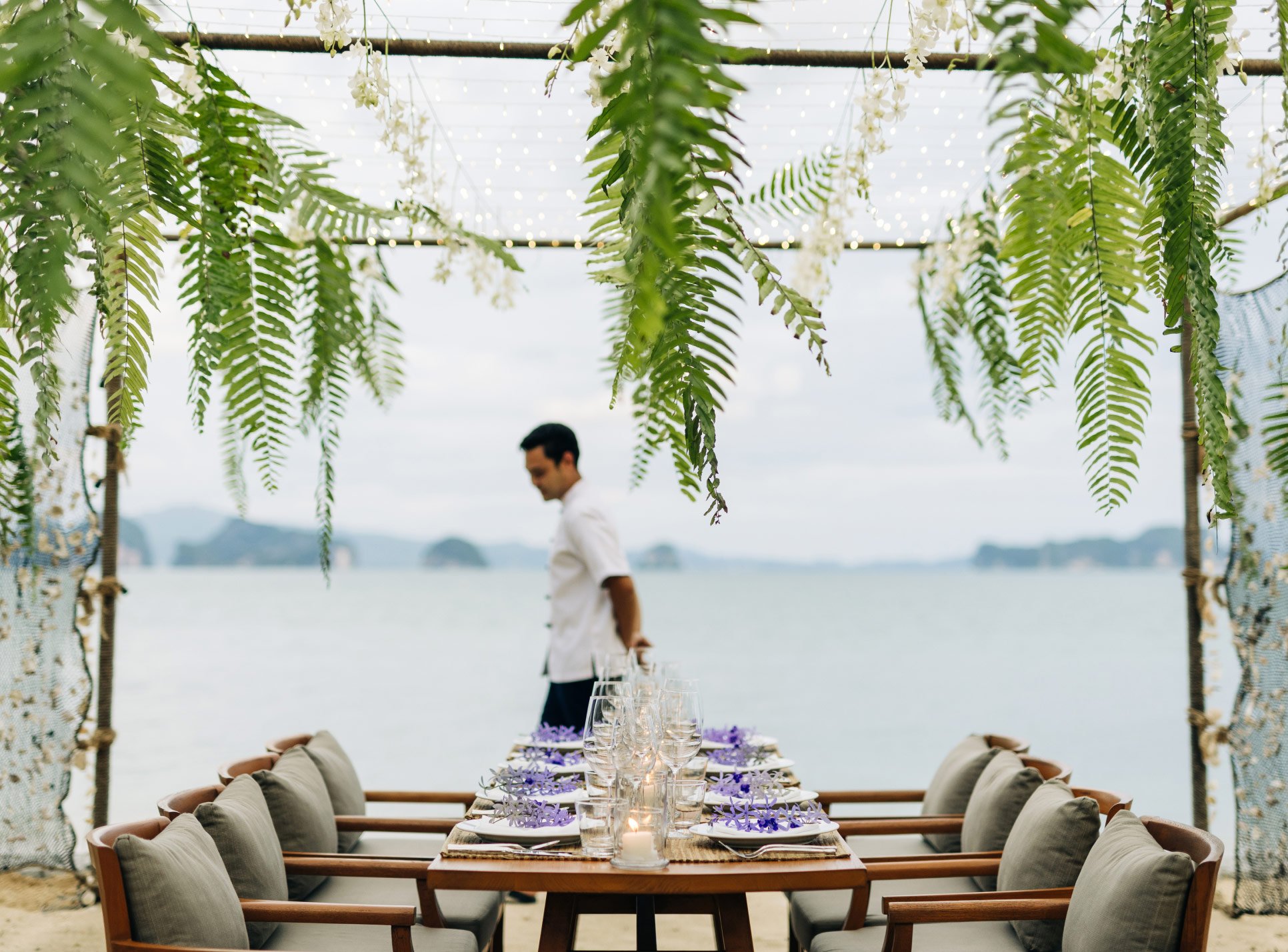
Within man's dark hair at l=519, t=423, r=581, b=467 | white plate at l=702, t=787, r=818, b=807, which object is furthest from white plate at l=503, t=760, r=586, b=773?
man's dark hair at l=519, t=423, r=581, b=467

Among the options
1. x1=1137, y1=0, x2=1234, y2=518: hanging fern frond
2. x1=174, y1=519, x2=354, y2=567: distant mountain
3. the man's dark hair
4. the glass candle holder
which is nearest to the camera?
x1=1137, y1=0, x2=1234, y2=518: hanging fern frond

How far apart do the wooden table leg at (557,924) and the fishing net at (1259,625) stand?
2.84 meters

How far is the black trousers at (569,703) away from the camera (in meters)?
4.18

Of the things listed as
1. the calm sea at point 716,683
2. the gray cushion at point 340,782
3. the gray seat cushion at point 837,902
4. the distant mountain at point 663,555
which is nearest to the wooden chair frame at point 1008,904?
the gray seat cushion at point 837,902

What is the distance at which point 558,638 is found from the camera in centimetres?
420

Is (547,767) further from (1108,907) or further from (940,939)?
(1108,907)

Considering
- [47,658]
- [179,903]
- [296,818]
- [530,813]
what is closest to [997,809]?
[530,813]

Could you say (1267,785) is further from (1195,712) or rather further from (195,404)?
(195,404)

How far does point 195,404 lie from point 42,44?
636 millimetres

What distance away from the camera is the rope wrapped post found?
4121mm

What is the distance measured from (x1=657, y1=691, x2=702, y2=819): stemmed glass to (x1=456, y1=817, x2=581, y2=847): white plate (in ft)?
0.93

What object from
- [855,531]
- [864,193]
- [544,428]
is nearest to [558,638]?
[544,428]

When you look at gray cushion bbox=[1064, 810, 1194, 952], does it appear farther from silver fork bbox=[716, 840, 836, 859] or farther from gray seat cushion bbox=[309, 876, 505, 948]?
gray seat cushion bbox=[309, 876, 505, 948]

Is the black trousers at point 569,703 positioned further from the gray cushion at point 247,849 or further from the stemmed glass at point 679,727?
the gray cushion at point 247,849
